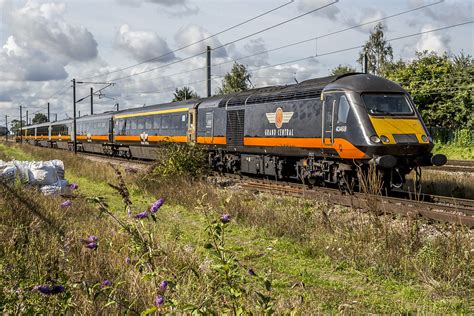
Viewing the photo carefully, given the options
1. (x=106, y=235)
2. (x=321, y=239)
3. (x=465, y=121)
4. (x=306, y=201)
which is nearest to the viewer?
(x=106, y=235)

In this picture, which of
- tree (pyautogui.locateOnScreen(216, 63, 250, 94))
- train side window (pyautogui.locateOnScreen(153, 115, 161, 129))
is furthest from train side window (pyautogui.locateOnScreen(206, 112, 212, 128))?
tree (pyautogui.locateOnScreen(216, 63, 250, 94))

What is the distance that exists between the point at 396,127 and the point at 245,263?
6.76 metres

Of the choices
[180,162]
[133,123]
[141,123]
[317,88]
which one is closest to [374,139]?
[317,88]

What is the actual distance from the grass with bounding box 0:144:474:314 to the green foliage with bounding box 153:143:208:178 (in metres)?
5.41

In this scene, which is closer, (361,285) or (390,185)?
(361,285)

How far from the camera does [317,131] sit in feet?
43.5

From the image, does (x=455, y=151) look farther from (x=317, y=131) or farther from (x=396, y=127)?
(x=396, y=127)

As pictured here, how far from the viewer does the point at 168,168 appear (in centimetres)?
1532

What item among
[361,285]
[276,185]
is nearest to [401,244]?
[361,285]

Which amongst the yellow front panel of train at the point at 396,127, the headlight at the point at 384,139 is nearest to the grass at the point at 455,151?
the yellow front panel of train at the point at 396,127

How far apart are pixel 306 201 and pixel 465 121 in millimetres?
31515

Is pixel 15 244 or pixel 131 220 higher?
pixel 131 220

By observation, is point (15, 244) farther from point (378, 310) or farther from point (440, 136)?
point (440, 136)

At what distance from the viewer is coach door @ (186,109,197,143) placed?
821 inches
